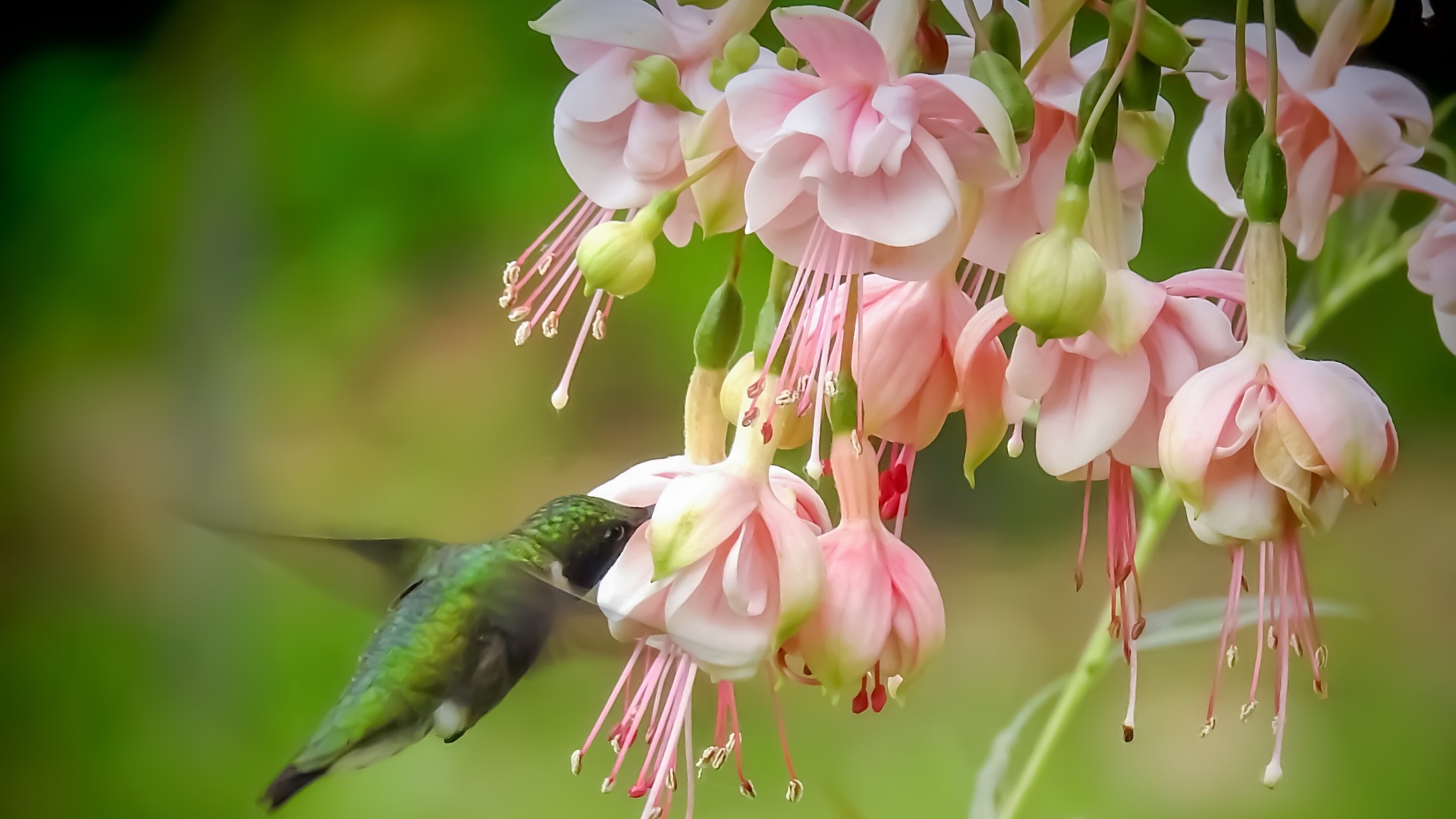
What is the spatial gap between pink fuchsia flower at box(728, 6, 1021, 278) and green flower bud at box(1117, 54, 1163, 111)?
0.27 feet

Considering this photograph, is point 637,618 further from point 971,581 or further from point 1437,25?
point 1437,25

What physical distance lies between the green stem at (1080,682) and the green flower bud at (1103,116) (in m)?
0.43

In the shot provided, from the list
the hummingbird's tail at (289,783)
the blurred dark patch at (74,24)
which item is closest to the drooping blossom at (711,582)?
the hummingbird's tail at (289,783)

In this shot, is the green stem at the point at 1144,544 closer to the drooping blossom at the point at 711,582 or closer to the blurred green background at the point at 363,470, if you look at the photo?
the blurred green background at the point at 363,470

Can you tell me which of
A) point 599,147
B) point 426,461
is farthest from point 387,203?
point 599,147

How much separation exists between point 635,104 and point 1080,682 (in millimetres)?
587

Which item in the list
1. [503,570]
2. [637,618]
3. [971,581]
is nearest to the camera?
[637,618]

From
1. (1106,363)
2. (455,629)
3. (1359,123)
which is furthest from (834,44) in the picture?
(455,629)

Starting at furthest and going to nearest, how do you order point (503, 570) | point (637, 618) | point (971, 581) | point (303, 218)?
point (303, 218)
point (971, 581)
point (503, 570)
point (637, 618)

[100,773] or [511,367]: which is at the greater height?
[511,367]

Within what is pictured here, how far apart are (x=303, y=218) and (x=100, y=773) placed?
50cm

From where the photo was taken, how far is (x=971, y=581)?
0.81 meters

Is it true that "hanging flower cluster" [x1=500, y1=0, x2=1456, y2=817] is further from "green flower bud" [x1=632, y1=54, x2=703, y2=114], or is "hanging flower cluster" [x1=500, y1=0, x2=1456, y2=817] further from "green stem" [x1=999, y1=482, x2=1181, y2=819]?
"green stem" [x1=999, y1=482, x2=1181, y2=819]

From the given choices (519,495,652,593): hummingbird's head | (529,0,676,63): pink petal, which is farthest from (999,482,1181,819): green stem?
(529,0,676,63): pink petal
